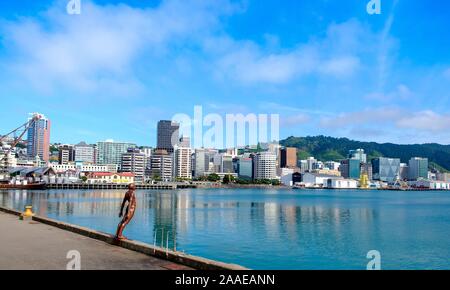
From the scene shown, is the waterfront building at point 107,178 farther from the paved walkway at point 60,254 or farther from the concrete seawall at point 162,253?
the concrete seawall at point 162,253

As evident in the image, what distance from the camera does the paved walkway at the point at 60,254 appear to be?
10.7 metres

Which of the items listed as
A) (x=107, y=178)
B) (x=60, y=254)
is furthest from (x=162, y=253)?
(x=107, y=178)

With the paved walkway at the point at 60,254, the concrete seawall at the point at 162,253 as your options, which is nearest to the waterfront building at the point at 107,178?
the paved walkway at the point at 60,254

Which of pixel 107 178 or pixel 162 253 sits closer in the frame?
pixel 162 253

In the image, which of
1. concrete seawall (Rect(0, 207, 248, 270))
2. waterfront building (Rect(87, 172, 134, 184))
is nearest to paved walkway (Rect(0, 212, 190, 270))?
concrete seawall (Rect(0, 207, 248, 270))

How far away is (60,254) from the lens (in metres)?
12.3

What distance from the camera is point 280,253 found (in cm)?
2550

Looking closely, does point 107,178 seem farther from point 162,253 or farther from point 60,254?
point 162,253

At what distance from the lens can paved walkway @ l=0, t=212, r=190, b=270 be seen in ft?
35.1
